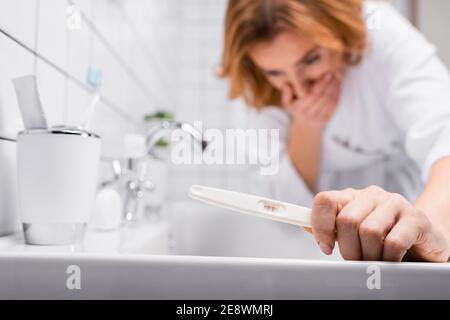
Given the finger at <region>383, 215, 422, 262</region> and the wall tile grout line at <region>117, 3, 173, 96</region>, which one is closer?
the finger at <region>383, 215, 422, 262</region>

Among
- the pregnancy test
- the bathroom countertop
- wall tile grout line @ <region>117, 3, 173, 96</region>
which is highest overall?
wall tile grout line @ <region>117, 3, 173, 96</region>

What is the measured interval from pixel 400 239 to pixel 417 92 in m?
0.42

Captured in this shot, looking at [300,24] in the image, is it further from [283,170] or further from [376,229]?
[376,229]

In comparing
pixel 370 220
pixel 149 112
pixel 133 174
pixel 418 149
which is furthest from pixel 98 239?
pixel 149 112

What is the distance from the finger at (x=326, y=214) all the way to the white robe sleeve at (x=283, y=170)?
1.90 ft

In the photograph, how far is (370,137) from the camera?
30.7 inches

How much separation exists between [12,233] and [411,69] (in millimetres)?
560

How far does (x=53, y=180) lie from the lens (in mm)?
337

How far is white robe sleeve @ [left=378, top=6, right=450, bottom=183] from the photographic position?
521mm

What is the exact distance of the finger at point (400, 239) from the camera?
0.23 m

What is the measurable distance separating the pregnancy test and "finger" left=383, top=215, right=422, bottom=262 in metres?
0.06

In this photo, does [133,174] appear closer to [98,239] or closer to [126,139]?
[126,139]

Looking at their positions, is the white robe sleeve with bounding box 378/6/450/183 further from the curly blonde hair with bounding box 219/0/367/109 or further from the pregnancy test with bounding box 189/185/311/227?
the pregnancy test with bounding box 189/185/311/227

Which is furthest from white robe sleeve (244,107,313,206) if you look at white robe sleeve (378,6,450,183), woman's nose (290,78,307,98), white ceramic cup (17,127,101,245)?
white ceramic cup (17,127,101,245)
